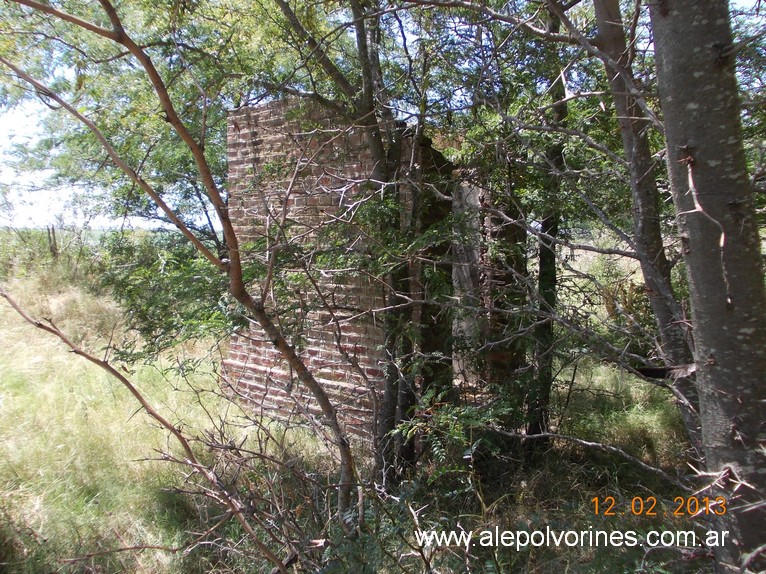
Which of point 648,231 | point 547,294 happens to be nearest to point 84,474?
point 547,294

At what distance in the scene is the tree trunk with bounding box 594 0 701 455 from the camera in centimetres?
201

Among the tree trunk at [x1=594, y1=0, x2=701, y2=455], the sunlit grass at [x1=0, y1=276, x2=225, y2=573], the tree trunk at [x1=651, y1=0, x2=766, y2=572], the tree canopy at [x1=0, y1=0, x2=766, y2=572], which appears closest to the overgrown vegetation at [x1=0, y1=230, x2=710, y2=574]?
the sunlit grass at [x1=0, y1=276, x2=225, y2=573]

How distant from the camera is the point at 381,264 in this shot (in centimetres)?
337

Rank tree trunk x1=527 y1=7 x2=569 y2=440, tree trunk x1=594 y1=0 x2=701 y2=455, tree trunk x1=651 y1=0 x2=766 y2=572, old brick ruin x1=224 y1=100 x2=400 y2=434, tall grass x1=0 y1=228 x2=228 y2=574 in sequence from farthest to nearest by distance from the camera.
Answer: old brick ruin x1=224 y1=100 x2=400 y2=434
tree trunk x1=527 y1=7 x2=569 y2=440
tall grass x1=0 y1=228 x2=228 y2=574
tree trunk x1=594 y1=0 x2=701 y2=455
tree trunk x1=651 y1=0 x2=766 y2=572

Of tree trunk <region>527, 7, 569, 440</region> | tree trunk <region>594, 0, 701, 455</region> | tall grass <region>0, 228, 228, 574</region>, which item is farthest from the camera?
tree trunk <region>527, 7, 569, 440</region>

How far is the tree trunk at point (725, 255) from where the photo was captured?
1.46 meters

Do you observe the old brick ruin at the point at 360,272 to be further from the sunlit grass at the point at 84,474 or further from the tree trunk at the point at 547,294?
the sunlit grass at the point at 84,474

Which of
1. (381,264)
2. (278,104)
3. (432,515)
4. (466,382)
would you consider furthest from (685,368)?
(278,104)

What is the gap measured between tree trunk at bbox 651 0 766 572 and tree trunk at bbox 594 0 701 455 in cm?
39

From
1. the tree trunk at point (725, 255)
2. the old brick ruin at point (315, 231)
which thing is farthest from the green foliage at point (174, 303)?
the tree trunk at point (725, 255)

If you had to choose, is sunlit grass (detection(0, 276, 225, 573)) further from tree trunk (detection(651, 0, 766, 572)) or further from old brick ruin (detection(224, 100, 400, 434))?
tree trunk (detection(651, 0, 766, 572))

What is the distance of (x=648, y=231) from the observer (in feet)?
7.13

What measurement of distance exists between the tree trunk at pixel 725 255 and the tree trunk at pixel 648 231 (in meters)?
0.39

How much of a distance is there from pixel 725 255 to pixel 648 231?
74 cm
